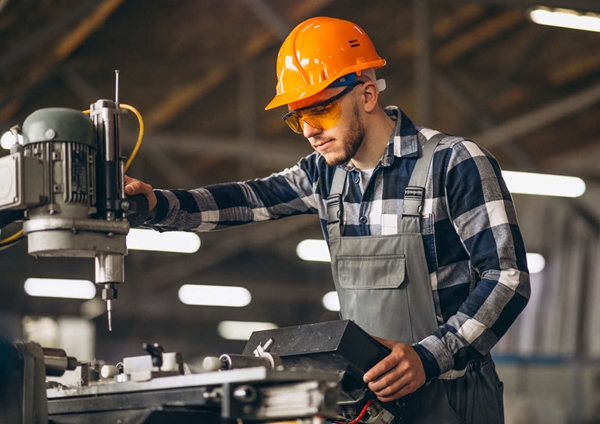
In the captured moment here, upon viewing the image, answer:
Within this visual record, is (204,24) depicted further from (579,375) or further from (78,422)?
(78,422)

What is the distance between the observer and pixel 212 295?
16500 mm

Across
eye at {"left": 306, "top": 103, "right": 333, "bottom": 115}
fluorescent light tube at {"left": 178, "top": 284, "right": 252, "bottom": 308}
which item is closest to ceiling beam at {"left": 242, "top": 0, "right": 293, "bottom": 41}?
eye at {"left": 306, "top": 103, "right": 333, "bottom": 115}

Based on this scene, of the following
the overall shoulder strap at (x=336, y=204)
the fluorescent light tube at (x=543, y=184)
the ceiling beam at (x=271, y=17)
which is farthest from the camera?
the fluorescent light tube at (x=543, y=184)

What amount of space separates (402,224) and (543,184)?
22.6 ft

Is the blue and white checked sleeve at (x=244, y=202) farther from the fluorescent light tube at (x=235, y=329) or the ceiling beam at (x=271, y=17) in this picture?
the fluorescent light tube at (x=235, y=329)

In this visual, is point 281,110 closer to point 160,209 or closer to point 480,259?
point 160,209

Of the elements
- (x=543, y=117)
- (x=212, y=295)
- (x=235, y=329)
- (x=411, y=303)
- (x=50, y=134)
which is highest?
(x=235, y=329)

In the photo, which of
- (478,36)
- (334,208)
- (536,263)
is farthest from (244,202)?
(536,263)

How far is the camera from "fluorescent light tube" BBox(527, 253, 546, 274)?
1305cm

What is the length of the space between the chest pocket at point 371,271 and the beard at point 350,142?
11.5 inches

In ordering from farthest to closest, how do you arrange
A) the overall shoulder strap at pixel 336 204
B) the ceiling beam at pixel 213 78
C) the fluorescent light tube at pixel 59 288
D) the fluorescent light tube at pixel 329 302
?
the fluorescent light tube at pixel 329 302, the fluorescent light tube at pixel 59 288, the ceiling beam at pixel 213 78, the overall shoulder strap at pixel 336 204

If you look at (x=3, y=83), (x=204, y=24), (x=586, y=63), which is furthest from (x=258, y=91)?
(x=586, y=63)

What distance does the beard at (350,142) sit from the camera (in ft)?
9.53

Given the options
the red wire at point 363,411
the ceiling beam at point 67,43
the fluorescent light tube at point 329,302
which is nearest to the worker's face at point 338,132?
the red wire at point 363,411
